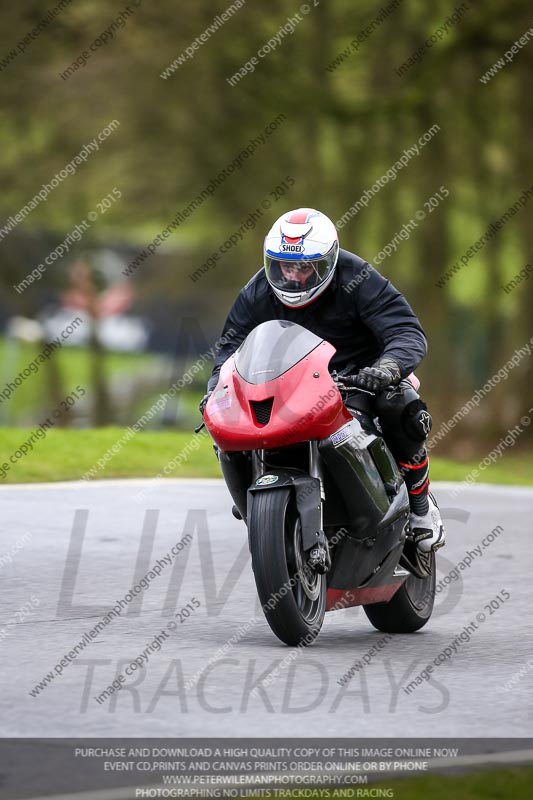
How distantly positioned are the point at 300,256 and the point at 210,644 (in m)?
1.76

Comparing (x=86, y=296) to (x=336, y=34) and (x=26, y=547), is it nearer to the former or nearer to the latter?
(x=336, y=34)

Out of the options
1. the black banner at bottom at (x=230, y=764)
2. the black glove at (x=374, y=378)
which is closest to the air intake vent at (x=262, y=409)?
the black glove at (x=374, y=378)

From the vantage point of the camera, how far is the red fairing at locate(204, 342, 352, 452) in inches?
257

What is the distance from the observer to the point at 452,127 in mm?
24938

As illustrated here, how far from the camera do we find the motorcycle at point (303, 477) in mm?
6508

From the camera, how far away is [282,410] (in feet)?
21.5

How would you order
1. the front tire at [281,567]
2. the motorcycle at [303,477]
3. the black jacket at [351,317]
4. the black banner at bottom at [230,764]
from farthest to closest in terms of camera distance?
the black jacket at [351,317] < the motorcycle at [303,477] < the front tire at [281,567] < the black banner at bottom at [230,764]

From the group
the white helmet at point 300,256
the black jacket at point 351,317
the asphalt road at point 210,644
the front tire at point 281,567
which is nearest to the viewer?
the asphalt road at point 210,644

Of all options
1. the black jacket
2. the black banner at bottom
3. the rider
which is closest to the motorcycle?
→ the rider

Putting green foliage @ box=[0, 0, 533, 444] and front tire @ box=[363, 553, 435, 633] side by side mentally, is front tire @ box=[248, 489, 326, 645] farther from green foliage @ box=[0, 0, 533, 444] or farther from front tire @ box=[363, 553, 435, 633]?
green foliage @ box=[0, 0, 533, 444]

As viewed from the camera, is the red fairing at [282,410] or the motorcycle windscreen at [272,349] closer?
the red fairing at [282,410]

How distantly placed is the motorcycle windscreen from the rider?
0.77ft

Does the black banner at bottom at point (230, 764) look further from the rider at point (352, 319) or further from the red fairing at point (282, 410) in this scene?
the rider at point (352, 319)

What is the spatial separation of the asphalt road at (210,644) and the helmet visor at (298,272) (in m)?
1.59
